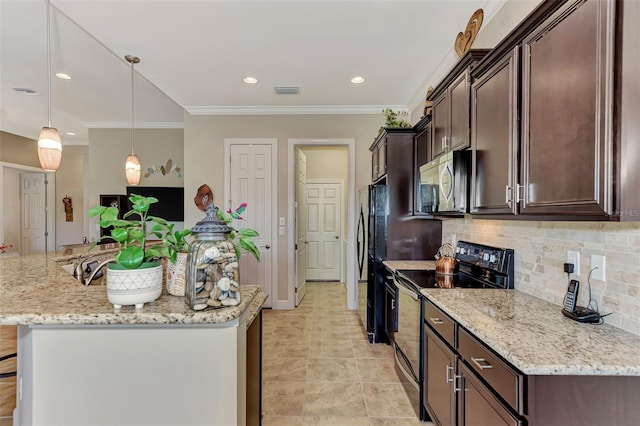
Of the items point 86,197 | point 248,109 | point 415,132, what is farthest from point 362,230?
point 86,197

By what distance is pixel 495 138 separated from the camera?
1656 millimetres

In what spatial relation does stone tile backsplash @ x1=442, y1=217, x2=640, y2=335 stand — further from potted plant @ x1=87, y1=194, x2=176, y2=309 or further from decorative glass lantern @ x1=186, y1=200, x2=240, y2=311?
potted plant @ x1=87, y1=194, x2=176, y2=309

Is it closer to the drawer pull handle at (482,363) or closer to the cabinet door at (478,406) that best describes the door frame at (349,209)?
the cabinet door at (478,406)

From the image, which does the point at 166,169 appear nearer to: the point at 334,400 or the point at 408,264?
the point at 408,264

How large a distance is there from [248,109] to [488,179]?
3485 mm

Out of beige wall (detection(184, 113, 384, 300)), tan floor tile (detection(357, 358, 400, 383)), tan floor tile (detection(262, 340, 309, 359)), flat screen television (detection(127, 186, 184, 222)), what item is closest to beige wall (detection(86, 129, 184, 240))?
flat screen television (detection(127, 186, 184, 222))

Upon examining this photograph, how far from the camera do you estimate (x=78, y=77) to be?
11.7 feet

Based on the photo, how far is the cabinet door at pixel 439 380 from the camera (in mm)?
1606

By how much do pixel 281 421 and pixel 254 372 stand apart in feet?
2.45

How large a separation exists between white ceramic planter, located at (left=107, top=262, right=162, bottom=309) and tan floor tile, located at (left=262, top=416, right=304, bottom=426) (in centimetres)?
153

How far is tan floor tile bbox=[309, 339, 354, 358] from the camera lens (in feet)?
10.0

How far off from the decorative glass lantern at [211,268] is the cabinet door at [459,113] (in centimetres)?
163

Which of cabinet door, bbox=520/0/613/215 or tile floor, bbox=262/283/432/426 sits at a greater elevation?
cabinet door, bbox=520/0/613/215

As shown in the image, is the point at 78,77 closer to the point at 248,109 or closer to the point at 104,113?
the point at 104,113
